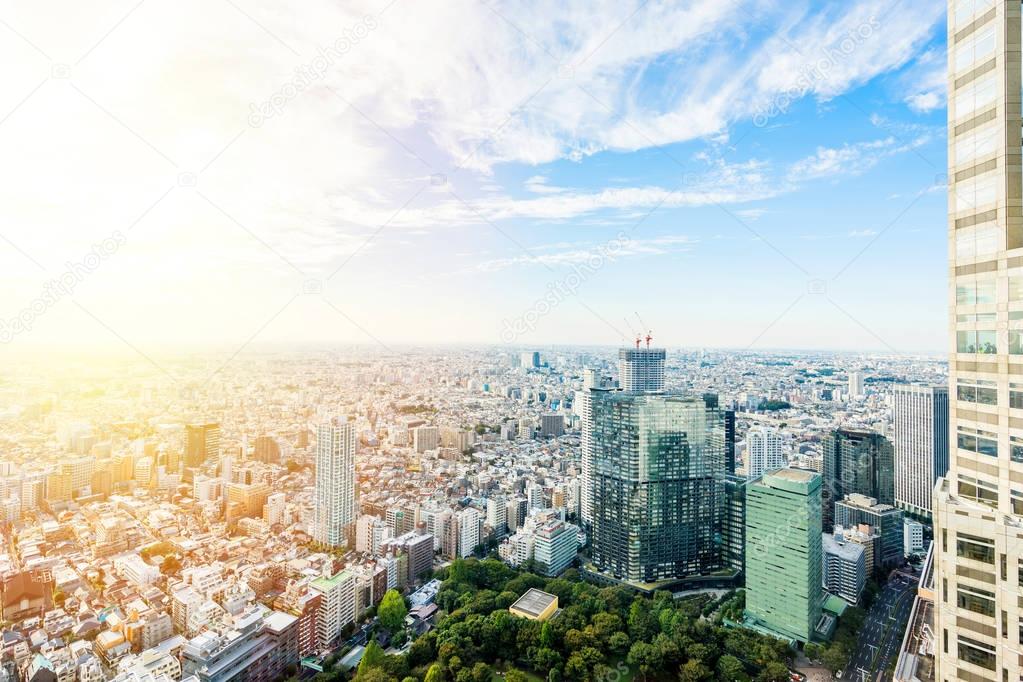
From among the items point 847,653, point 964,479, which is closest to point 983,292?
point 964,479

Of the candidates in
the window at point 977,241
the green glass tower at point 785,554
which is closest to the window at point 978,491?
the window at point 977,241

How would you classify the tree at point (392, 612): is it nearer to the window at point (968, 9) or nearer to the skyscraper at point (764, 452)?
the window at point (968, 9)

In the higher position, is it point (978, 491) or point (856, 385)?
point (978, 491)

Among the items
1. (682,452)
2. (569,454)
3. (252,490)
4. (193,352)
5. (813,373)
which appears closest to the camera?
(193,352)

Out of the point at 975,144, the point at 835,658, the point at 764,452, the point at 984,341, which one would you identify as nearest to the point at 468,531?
the point at 835,658

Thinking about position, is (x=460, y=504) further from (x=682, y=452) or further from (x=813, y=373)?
(x=813, y=373)

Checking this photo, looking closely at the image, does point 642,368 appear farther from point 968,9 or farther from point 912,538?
point 968,9

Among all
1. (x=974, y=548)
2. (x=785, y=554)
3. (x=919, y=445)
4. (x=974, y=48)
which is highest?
(x=974, y=48)
